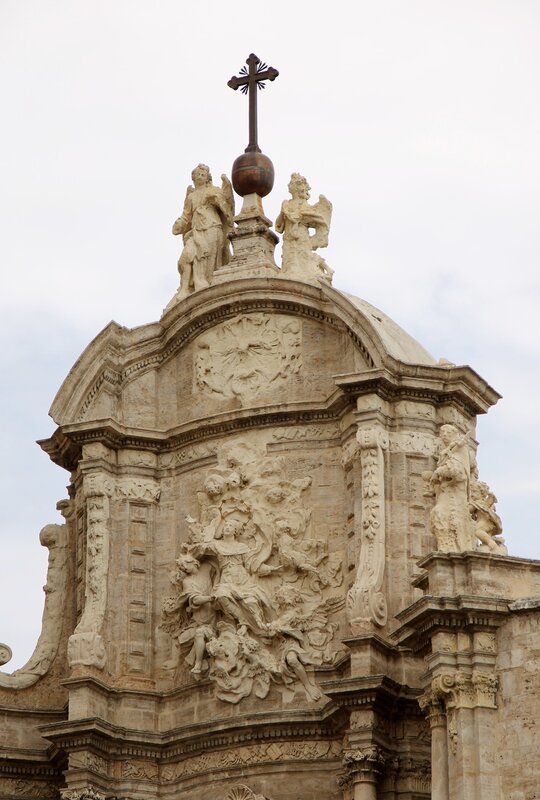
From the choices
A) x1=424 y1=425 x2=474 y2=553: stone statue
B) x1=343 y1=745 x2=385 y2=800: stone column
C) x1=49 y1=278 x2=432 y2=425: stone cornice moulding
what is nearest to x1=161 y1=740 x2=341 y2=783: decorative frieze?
x1=343 y1=745 x2=385 y2=800: stone column

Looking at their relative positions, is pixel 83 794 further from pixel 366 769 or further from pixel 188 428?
pixel 188 428

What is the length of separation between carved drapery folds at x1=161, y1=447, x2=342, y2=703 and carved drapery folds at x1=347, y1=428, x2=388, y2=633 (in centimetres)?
66

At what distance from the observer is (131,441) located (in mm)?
26859

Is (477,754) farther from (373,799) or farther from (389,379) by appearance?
(389,379)

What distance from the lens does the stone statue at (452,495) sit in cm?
2339

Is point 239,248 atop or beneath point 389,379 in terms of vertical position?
atop

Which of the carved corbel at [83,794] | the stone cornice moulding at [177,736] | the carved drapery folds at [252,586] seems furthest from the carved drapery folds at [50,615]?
the carved corbel at [83,794]

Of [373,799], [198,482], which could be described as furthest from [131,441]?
[373,799]

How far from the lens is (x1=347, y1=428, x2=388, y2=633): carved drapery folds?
80.4 ft

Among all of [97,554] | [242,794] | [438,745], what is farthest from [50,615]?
[438,745]

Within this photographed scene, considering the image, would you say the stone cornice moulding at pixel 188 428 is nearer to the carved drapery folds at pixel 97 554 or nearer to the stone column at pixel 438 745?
the carved drapery folds at pixel 97 554

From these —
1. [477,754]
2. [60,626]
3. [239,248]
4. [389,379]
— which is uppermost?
[239,248]

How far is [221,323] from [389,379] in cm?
239

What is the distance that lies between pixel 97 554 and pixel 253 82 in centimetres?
582
